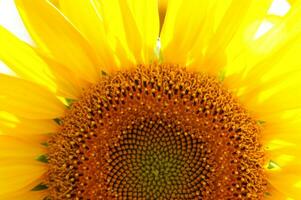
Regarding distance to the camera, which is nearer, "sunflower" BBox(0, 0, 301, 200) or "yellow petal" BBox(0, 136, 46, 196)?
"sunflower" BBox(0, 0, 301, 200)

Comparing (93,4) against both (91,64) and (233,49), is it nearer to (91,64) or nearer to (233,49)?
(91,64)

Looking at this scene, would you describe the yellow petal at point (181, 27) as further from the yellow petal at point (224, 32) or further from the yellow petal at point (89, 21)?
the yellow petal at point (89, 21)

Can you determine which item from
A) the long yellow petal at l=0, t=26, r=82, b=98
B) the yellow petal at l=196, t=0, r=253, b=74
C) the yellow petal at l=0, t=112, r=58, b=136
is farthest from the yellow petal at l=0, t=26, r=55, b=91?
the yellow petal at l=196, t=0, r=253, b=74

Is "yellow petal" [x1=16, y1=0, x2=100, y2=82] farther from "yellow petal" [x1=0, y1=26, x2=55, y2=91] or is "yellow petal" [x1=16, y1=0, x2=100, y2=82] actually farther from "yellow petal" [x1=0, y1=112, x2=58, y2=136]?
"yellow petal" [x1=0, y1=112, x2=58, y2=136]

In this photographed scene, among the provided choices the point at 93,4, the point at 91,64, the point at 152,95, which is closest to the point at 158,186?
the point at 152,95


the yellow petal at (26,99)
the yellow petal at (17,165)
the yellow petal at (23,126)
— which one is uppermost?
the yellow petal at (26,99)

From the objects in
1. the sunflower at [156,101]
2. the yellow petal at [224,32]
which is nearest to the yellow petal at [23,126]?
the sunflower at [156,101]

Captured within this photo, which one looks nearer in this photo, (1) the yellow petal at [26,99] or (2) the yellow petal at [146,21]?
(2) the yellow petal at [146,21]
